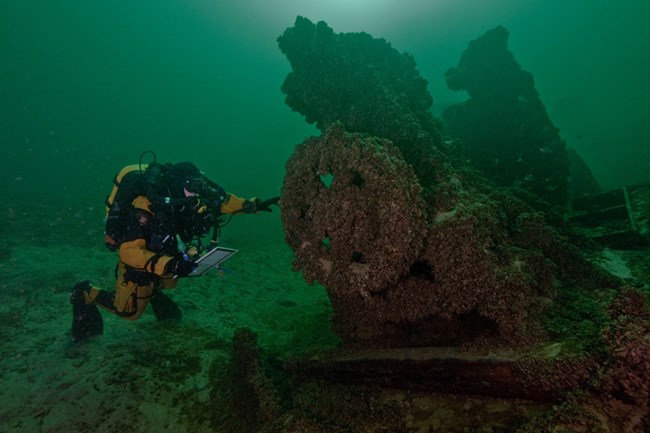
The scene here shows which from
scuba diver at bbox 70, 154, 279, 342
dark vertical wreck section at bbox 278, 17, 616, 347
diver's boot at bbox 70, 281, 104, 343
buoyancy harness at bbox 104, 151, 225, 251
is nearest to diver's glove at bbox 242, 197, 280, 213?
scuba diver at bbox 70, 154, 279, 342

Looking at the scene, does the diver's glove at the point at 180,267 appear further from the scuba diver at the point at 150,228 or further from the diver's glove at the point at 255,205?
the diver's glove at the point at 255,205

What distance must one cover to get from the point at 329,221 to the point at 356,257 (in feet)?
1.88

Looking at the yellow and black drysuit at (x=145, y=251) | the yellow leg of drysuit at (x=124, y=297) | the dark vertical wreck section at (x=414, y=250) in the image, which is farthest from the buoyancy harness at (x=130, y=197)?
the dark vertical wreck section at (x=414, y=250)

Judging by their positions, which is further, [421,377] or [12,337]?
[12,337]

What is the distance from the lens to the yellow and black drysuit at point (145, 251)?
4766mm

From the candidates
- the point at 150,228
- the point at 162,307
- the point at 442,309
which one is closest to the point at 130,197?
the point at 150,228

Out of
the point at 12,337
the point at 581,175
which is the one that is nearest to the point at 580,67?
the point at 581,175

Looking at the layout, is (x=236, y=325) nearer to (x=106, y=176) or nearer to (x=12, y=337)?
(x=12, y=337)

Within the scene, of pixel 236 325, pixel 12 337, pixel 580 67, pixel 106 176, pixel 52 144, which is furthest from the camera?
pixel 580 67

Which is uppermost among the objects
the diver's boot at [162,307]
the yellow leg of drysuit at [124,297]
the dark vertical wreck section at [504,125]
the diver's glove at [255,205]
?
the dark vertical wreck section at [504,125]

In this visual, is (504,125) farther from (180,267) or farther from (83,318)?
(83,318)

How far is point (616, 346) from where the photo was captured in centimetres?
234

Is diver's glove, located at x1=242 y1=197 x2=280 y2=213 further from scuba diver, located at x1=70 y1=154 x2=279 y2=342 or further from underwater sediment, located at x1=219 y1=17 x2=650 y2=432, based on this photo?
underwater sediment, located at x1=219 y1=17 x2=650 y2=432

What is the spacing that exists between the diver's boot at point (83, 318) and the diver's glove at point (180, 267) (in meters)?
2.87
